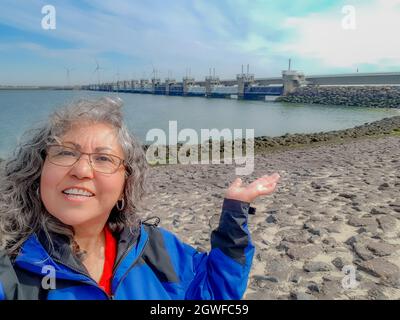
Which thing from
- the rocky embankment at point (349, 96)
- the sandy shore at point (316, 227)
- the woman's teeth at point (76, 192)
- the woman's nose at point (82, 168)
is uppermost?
the rocky embankment at point (349, 96)

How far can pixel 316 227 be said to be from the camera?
5.37 m

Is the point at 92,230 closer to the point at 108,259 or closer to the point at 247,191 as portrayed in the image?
the point at 108,259

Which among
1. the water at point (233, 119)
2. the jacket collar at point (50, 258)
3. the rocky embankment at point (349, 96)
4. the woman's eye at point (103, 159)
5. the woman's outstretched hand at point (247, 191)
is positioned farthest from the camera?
the rocky embankment at point (349, 96)

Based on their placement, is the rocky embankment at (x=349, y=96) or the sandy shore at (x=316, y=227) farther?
the rocky embankment at (x=349, y=96)

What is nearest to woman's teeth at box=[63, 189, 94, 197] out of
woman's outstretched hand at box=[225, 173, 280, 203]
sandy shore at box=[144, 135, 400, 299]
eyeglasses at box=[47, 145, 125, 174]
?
eyeglasses at box=[47, 145, 125, 174]

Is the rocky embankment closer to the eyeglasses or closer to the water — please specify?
the water

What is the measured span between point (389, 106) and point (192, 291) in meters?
75.5

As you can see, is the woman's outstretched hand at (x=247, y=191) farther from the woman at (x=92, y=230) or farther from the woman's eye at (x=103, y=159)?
the woman's eye at (x=103, y=159)

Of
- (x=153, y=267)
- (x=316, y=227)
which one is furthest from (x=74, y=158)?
(x=316, y=227)

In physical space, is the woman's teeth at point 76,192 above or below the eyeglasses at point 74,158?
below

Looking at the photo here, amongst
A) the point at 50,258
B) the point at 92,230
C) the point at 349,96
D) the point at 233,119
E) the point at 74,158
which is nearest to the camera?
the point at 50,258

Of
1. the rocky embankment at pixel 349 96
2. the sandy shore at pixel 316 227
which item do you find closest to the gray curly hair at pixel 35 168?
the sandy shore at pixel 316 227

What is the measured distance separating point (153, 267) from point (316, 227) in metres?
3.88

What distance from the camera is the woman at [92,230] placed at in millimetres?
1859
